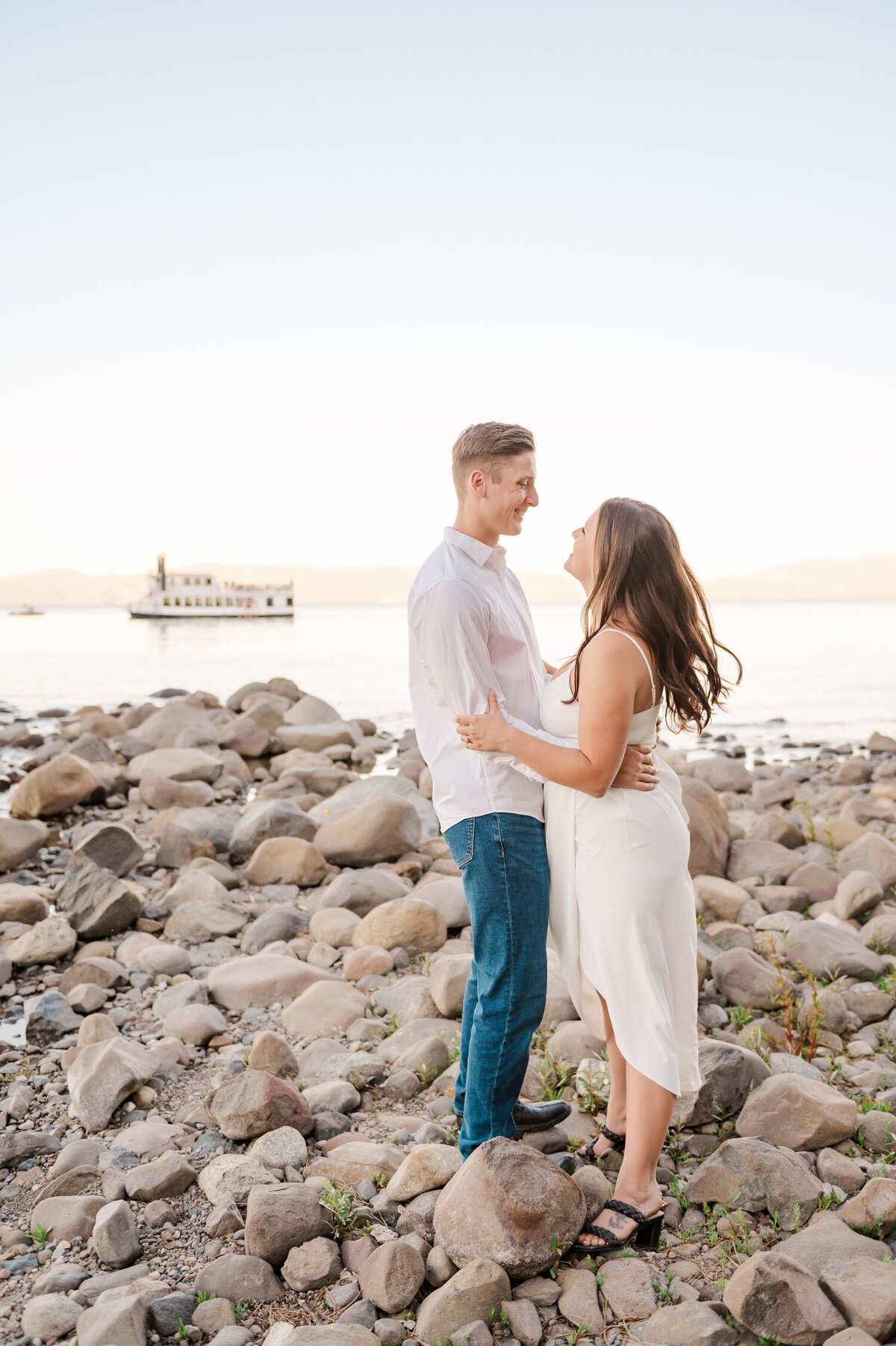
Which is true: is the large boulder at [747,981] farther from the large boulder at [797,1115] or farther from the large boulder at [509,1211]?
the large boulder at [509,1211]

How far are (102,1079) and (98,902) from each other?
2.13m

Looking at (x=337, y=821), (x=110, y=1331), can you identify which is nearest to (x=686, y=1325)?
(x=110, y=1331)

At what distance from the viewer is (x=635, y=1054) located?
2951 mm

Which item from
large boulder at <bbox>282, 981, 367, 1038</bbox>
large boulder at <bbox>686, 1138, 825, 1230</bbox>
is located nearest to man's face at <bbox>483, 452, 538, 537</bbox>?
large boulder at <bbox>686, 1138, 825, 1230</bbox>

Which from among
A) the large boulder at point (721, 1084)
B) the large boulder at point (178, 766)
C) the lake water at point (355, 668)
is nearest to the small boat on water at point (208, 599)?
the lake water at point (355, 668)

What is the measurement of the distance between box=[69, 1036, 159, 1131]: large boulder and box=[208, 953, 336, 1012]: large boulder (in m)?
0.90

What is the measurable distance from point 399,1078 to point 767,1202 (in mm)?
1557

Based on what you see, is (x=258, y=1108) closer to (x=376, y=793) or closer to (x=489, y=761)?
(x=489, y=761)

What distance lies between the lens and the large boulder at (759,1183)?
312cm

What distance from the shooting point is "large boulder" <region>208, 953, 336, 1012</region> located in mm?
5094

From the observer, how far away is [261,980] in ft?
16.9

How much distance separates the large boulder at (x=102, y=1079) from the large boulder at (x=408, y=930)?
1.63 m

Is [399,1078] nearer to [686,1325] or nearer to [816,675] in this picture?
[686,1325]

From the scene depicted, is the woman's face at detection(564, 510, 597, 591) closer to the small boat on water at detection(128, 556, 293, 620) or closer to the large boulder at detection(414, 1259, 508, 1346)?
the large boulder at detection(414, 1259, 508, 1346)
